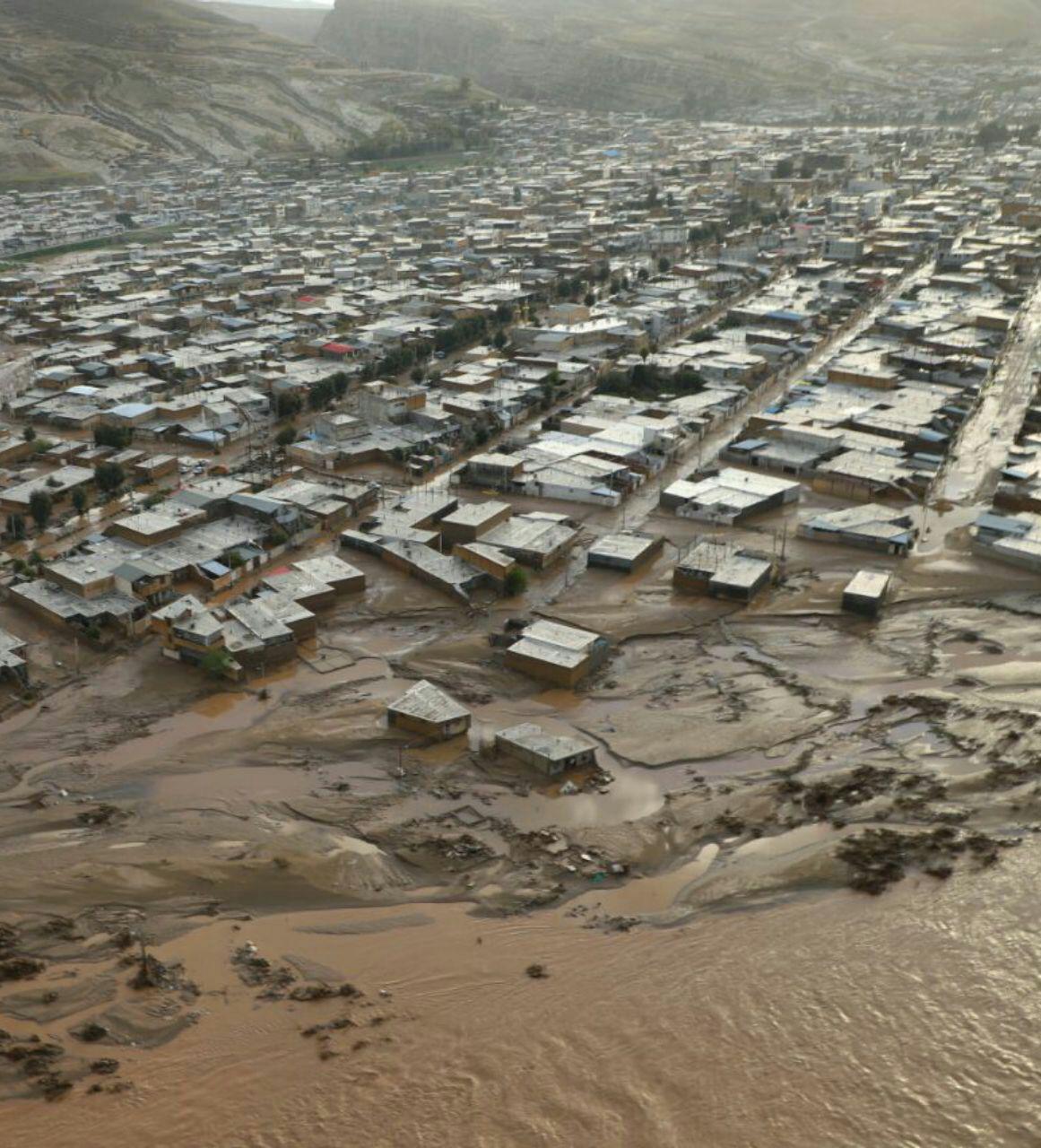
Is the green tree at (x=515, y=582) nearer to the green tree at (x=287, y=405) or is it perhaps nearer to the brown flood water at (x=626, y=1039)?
the brown flood water at (x=626, y=1039)

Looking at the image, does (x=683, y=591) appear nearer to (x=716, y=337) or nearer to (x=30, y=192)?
(x=716, y=337)

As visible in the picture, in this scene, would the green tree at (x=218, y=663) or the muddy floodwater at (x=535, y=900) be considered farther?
the green tree at (x=218, y=663)

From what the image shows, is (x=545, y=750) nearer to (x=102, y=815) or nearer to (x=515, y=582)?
(x=515, y=582)

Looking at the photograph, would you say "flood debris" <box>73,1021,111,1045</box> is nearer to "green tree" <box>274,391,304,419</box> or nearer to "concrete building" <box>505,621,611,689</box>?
"concrete building" <box>505,621,611,689</box>

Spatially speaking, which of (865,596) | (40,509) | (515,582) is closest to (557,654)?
(515,582)

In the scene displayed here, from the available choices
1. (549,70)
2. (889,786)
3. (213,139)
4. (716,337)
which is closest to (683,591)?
(889,786)

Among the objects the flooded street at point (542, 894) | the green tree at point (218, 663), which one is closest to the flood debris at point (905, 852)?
the flooded street at point (542, 894)

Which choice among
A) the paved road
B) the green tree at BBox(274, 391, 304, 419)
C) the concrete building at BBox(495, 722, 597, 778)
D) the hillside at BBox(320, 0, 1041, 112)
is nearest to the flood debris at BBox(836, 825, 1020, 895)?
the concrete building at BBox(495, 722, 597, 778)
